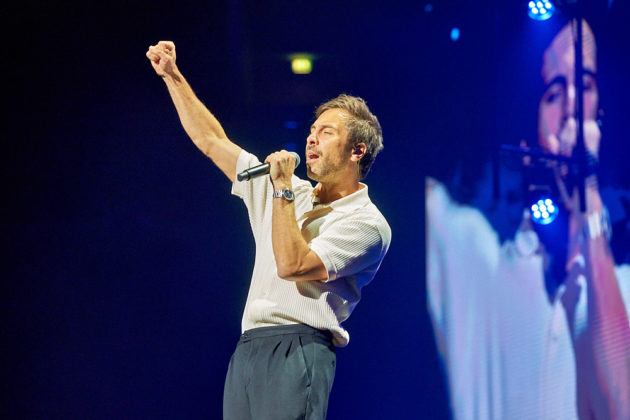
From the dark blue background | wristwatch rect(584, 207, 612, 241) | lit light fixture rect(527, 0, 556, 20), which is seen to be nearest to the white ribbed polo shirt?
the dark blue background

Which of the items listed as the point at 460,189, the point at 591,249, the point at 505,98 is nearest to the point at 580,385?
the point at 591,249

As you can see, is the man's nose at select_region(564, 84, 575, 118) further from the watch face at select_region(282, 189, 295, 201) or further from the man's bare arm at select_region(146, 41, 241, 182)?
the watch face at select_region(282, 189, 295, 201)

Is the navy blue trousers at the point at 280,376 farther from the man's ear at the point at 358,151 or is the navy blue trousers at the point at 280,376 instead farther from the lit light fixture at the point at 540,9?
the lit light fixture at the point at 540,9

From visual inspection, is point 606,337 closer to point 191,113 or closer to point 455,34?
point 455,34

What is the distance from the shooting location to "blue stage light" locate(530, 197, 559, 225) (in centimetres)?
335

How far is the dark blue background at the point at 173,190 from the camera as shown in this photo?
2.96m

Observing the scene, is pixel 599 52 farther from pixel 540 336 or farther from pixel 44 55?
pixel 44 55

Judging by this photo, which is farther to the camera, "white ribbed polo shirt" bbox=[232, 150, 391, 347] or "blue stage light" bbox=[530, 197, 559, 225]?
"blue stage light" bbox=[530, 197, 559, 225]

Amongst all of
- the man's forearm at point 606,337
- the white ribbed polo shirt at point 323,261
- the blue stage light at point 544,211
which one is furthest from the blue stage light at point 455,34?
the white ribbed polo shirt at point 323,261

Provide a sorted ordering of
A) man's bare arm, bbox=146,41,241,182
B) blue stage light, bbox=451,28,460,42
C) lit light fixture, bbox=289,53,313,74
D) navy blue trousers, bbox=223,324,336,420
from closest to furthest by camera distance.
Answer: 1. navy blue trousers, bbox=223,324,336,420
2. man's bare arm, bbox=146,41,241,182
3. lit light fixture, bbox=289,53,313,74
4. blue stage light, bbox=451,28,460,42

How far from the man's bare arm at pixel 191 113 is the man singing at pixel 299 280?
4 centimetres

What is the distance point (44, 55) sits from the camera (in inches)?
121

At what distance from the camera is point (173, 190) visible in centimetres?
305

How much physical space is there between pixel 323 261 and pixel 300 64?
5.34ft
